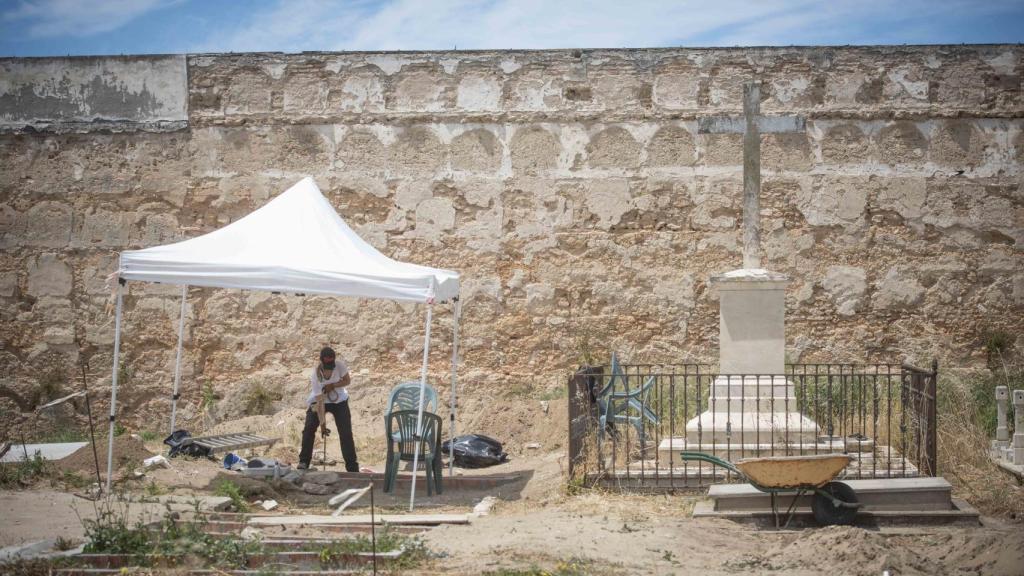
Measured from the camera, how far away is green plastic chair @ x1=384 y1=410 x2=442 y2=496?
9438mm

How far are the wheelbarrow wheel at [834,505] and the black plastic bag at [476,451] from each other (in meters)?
4.37

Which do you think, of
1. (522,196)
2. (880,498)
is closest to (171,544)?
(880,498)

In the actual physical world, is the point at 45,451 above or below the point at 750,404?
below

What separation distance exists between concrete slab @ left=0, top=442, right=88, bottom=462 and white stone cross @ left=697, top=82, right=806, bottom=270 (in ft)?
22.7

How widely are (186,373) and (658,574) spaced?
8.60 metres

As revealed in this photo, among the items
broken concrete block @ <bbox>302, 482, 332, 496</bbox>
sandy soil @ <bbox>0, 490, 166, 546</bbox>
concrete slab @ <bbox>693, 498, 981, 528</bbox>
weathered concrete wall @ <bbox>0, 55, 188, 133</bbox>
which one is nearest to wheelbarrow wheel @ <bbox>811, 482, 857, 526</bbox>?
concrete slab @ <bbox>693, 498, 981, 528</bbox>

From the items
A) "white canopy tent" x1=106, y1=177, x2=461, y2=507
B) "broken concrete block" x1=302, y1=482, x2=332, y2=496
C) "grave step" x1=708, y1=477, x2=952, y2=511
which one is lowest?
"broken concrete block" x1=302, y1=482, x2=332, y2=496

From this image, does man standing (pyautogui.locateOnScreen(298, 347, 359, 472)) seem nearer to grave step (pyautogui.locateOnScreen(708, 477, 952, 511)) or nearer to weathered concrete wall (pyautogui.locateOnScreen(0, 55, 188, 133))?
grave step (pyautogui.locateOnScreen(708, 477, 952, 511))

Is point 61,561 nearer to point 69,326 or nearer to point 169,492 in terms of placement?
point 169,492

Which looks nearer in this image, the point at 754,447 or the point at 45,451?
the point at 754,447

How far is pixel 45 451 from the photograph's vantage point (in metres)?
10.9

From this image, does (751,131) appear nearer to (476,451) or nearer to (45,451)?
(476,451)

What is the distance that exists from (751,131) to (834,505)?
405 cm

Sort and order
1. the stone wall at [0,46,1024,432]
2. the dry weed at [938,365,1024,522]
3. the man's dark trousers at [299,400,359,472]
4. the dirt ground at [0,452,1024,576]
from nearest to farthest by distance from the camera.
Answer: the dirt ground at [0,452,1024,576] < the dry weed at [938,365,1024,522] < the man's dark trousers at [299,400,359,472] < the stone wall at [0,46,1024,432]
